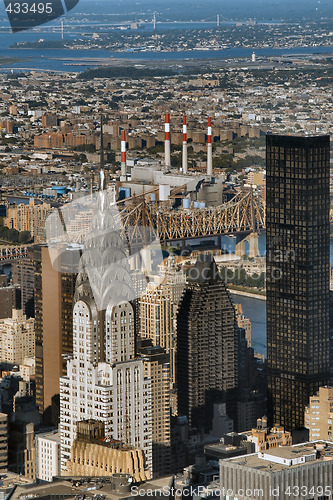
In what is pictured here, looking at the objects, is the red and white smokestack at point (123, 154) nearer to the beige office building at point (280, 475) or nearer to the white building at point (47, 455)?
the white building at point (47, 455)

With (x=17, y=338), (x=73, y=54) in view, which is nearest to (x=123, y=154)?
(x=17, y=338)

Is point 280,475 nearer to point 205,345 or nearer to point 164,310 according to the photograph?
point 164,310

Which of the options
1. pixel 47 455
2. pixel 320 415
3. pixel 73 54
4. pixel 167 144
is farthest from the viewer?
pixel 73 54

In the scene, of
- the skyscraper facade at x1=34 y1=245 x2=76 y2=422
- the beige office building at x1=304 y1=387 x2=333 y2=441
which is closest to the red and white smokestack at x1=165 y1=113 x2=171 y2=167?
the skyscraper facade at x1=34 y1=245 x2=76 y2=422

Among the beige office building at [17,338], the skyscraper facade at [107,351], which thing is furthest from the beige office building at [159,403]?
the beige office building at [17,338]

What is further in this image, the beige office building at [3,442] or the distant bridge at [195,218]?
the distant bridge at [195,218]

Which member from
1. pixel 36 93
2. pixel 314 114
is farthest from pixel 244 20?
pixel 314 114

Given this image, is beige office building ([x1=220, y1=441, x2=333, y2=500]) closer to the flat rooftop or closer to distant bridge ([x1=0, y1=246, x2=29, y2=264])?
the flat rooftop
